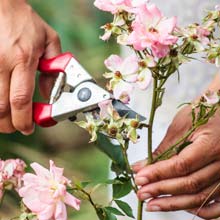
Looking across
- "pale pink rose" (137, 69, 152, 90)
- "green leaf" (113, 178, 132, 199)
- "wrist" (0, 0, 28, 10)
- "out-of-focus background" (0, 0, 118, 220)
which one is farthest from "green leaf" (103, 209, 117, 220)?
"out-of-focus background" (0, 0, 118, 220)

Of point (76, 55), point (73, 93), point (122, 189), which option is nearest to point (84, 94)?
point (73, 93)

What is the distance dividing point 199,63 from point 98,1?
0.33m

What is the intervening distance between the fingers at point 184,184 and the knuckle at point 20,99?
0.53ft

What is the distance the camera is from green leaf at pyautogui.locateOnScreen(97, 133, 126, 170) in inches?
31.4

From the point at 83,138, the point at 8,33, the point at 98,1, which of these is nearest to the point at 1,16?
the point at 8,33

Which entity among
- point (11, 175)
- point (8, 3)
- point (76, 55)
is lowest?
point (76, 55)

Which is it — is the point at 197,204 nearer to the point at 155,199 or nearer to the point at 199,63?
the point at 155,199

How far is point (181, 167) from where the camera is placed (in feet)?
2.60

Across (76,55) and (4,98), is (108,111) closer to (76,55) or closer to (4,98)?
(4,98)

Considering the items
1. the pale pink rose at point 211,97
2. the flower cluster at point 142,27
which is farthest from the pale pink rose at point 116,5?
the pale pink rose at point 211,97

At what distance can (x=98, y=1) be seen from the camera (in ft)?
2.45

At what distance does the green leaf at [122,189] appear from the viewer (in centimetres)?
79

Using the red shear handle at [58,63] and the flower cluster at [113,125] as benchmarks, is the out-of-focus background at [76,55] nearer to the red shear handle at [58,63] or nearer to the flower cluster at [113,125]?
the red shear handle at [58,63]

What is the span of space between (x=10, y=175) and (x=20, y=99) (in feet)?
0.27
